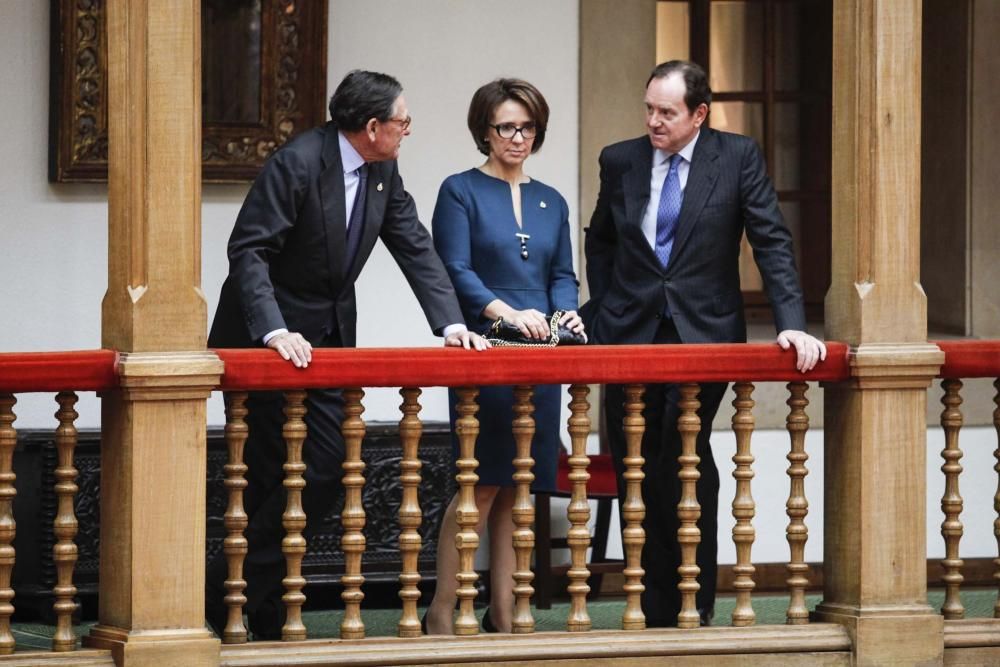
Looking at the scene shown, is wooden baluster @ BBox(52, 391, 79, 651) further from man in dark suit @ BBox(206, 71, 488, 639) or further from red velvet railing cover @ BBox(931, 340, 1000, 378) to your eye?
red velvet railing cover @ BBox(931, 340, 1000, 378)

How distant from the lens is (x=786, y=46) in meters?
9.04

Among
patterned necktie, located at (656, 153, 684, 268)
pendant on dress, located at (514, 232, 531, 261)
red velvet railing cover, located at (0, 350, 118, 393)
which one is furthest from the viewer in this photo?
pendant on dress, located at (514, 232, 531, 261)

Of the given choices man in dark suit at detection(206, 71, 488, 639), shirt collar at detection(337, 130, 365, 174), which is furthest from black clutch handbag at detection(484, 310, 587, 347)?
shirt collar at detection(337, 130, 365, 174)

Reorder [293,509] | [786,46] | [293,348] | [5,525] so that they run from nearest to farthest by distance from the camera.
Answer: [5,525], [293,348], [293,509], [786,46]

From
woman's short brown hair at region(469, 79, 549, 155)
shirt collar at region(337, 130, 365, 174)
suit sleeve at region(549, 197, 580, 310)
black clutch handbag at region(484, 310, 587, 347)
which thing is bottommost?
black clutch handbag at region(484, 310, 587, 347)

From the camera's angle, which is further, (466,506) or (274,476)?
(274,476)

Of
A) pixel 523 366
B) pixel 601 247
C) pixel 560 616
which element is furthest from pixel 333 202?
pixel 560 616

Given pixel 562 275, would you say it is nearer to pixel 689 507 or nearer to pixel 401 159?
pixel 689 507

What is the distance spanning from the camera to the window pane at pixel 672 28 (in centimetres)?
891

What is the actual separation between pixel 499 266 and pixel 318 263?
0.66m

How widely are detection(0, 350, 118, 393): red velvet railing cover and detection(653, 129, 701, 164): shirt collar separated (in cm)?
190

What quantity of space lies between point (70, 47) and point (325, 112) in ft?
3.43

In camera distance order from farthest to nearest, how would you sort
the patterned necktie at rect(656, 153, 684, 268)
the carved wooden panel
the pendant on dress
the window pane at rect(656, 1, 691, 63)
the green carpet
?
1. the window pane at rect(656, 1, 691, 63)
2. the carved wooden panel
3. the green carpet
4. the pendant on dress
5. the patterned necktie at rect(656, 153, 684, 268)

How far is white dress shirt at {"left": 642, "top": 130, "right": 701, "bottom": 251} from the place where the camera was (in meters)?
6.46
